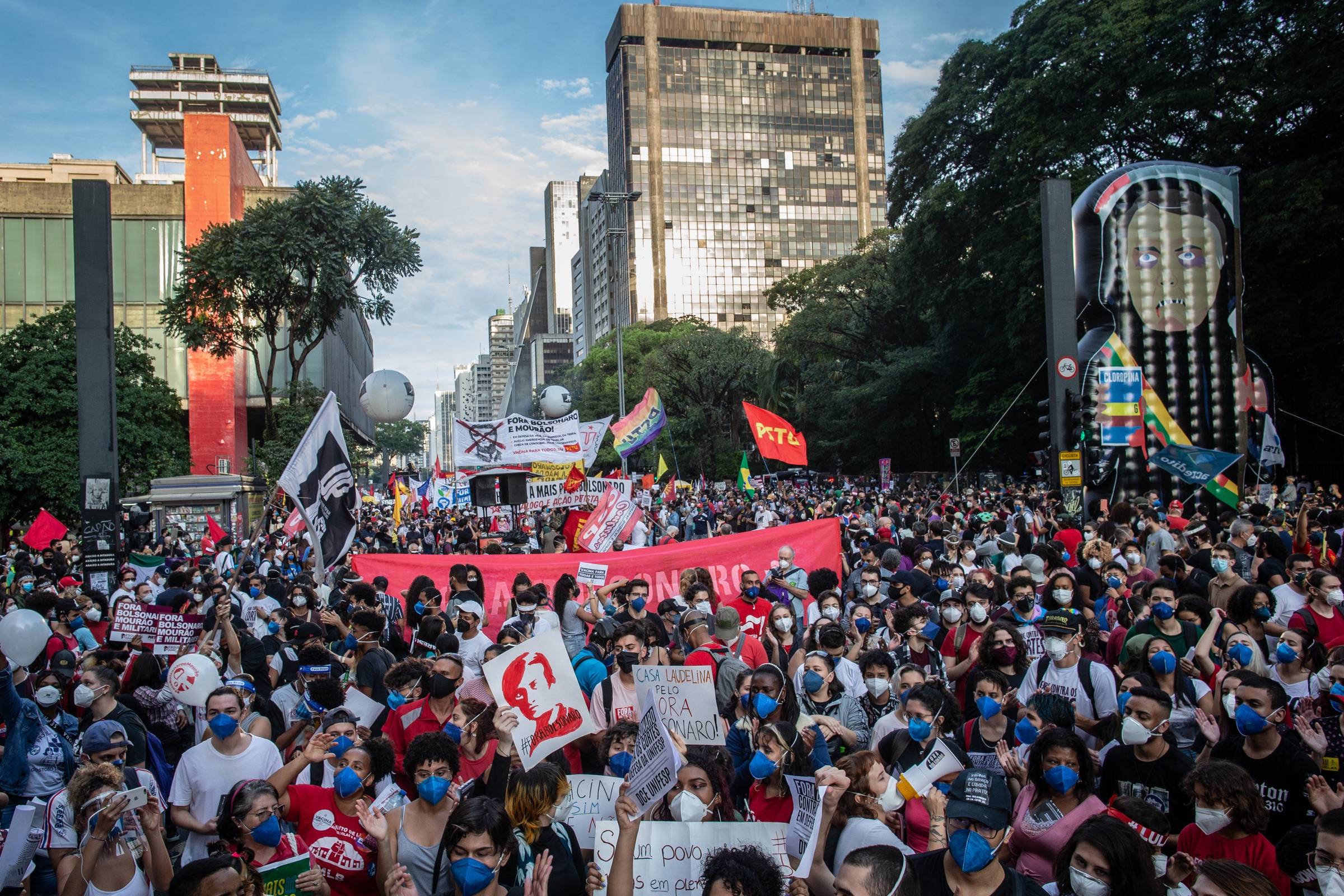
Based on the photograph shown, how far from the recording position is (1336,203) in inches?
1000

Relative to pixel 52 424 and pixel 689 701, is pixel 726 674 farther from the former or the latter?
pixel 52 424

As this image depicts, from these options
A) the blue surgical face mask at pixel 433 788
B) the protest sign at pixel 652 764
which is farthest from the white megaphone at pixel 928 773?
the blue surgical face mask at pixel 433 788

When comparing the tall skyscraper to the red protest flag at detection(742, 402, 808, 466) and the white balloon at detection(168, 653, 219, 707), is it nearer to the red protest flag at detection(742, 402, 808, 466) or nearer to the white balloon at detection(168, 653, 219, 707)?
the red protest flag at detection(742, 402, 808, 466)

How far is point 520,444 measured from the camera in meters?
19.8

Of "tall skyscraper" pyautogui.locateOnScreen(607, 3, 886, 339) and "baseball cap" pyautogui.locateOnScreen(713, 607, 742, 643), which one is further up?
"tall skyscraper" pyautogui.locateOnScreen(607, 3, 886, 339)

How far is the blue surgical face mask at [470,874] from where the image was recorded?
160 inches

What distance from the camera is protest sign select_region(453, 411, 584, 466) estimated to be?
19.8m

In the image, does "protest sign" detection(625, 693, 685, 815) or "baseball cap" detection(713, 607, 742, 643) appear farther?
"baseball cap" detection(713, 607, 742, 643)

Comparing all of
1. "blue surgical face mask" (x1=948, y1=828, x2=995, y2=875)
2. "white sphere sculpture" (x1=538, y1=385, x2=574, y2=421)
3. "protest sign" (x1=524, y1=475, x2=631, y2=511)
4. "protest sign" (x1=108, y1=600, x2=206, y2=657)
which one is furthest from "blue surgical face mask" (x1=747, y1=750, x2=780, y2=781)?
"white sphere sculpture" (x1=538, y1=385, x2=574, y2=421)

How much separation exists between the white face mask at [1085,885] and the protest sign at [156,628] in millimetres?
6714

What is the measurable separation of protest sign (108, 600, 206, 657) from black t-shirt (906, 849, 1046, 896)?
624 cm

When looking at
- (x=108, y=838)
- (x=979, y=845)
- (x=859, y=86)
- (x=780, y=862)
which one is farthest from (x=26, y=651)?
(x=859, y=86)

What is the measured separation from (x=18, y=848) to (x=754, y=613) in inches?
237

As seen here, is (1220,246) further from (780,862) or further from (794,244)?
(794,244)
